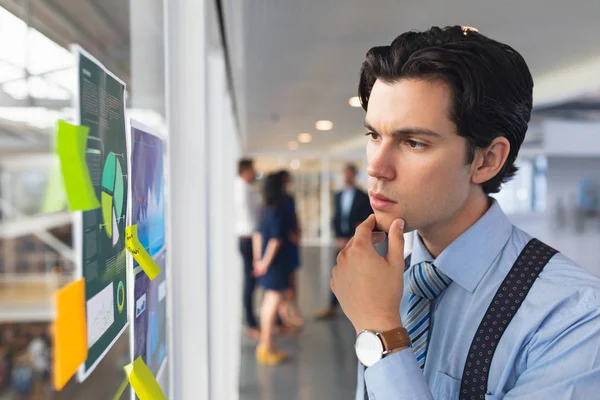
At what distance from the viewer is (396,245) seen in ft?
2.86

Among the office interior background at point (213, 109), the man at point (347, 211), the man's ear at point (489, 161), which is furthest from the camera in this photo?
the man at point (347, 211)

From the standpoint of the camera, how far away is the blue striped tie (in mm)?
1015

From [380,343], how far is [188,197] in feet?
2.54

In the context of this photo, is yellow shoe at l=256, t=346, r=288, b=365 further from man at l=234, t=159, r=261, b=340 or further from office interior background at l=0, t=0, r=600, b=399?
man at l=234, t=159, r=261, b=340

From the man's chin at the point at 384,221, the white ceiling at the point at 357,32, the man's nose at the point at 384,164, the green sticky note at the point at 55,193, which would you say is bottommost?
the man's chin at the point at 384,221

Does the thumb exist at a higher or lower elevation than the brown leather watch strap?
higher

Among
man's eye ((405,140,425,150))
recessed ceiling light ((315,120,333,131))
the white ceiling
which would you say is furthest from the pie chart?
recessed ceiling light ((315,120,333,131))

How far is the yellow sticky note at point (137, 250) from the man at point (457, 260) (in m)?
0.34

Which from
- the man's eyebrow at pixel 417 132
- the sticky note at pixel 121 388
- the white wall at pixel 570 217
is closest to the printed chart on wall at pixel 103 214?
the sticky note at pixel 121 388

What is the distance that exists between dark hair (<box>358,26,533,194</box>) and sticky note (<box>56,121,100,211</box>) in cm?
62

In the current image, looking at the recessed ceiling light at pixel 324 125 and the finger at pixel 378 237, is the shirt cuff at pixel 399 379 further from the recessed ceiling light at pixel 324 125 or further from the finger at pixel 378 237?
the recessed ceiling light at pixel 324 125

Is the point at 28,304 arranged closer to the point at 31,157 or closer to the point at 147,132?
the point at 31,157

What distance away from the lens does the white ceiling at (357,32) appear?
179 cm

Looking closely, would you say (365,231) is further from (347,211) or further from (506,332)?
(347,211)
